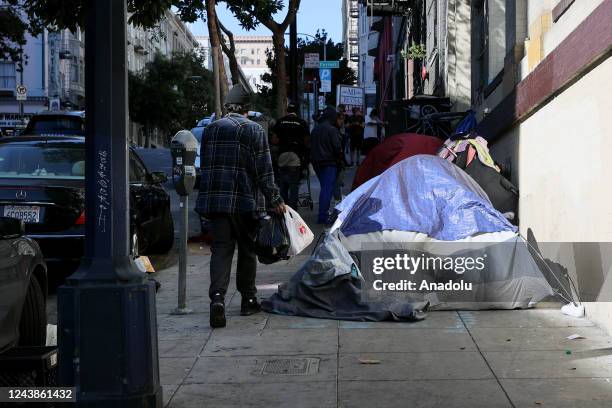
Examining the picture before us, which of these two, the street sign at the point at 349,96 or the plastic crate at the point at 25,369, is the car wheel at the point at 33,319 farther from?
the street sign at the point at 349,96

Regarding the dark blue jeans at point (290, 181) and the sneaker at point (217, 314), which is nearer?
the sneaker at point (217, 314)

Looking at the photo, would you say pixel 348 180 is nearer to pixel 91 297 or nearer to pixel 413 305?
pixel 413 305

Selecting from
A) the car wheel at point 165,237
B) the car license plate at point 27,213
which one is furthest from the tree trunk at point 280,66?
the car license plate at point 27,213

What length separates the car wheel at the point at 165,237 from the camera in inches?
449

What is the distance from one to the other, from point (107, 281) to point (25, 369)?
0.64 meters

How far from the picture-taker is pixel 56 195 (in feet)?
28.6

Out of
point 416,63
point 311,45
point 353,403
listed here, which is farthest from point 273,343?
point 311,45

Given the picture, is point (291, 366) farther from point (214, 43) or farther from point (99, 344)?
point (214, 43)

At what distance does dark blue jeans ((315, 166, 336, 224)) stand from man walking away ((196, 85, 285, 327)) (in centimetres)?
683

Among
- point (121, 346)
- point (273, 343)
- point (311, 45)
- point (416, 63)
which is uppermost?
point (311, 45)

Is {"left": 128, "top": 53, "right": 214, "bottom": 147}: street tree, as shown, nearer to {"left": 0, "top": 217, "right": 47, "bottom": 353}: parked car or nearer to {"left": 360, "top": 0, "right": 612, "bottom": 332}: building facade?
{"left": 360, "top": 0, "right": 612, "bottom": 332}: building facade

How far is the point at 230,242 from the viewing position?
7195 mm

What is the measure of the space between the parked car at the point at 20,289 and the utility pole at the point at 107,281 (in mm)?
370

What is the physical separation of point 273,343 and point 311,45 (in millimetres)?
63832
